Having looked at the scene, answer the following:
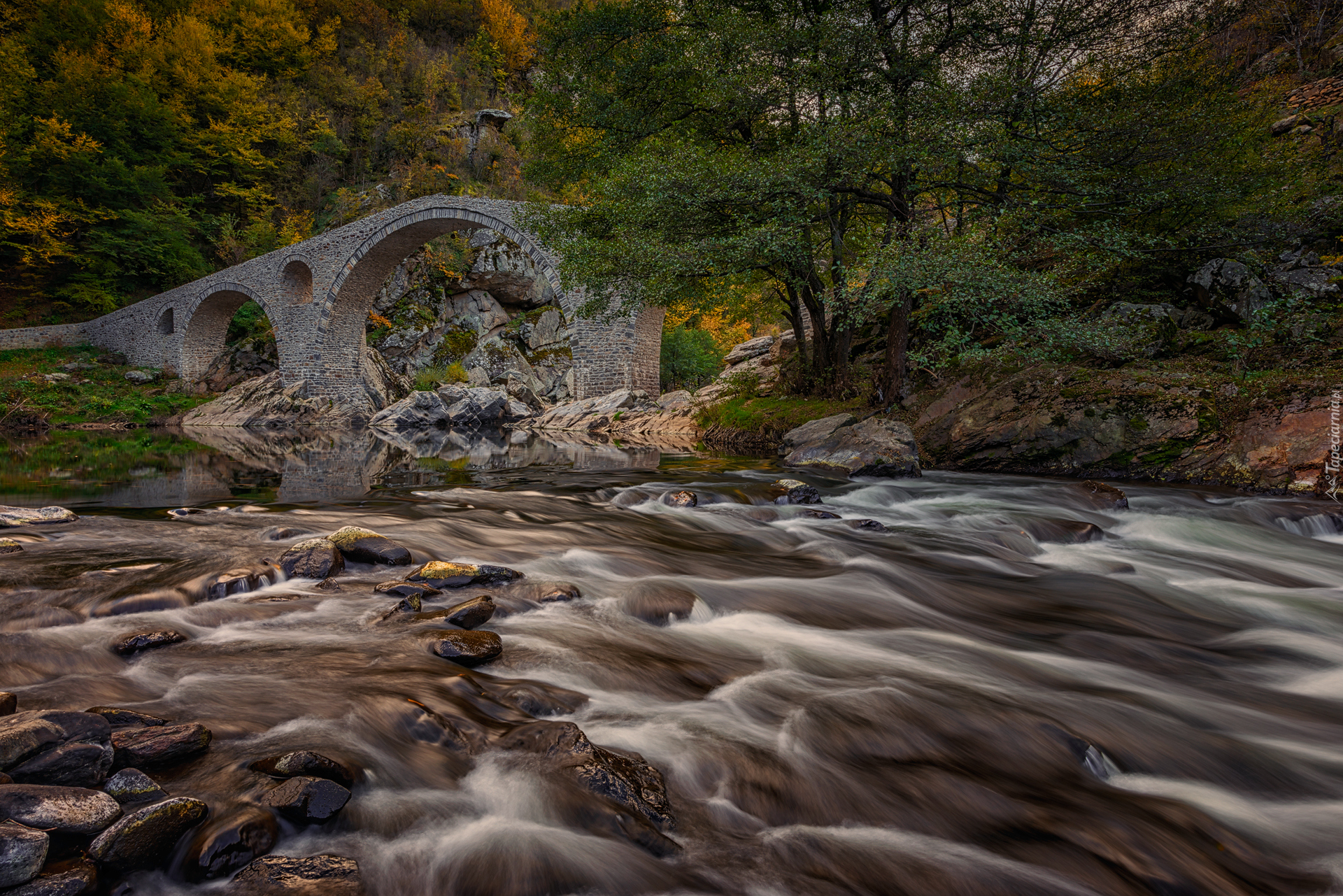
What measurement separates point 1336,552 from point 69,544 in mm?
8948

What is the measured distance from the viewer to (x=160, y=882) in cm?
137

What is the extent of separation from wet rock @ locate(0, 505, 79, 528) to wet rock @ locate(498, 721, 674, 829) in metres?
4.83

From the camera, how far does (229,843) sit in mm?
1441

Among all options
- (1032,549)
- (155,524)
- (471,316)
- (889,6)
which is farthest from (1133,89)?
(471,316)

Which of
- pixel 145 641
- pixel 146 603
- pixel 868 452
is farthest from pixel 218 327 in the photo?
pixel 145 641

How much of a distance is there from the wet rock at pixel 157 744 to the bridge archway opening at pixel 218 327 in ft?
99.4

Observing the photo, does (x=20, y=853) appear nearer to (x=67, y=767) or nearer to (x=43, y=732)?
(x=67, y=767)

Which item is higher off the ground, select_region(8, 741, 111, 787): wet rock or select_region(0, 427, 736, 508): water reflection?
select_region(0, 427, 736, 508): water reflection

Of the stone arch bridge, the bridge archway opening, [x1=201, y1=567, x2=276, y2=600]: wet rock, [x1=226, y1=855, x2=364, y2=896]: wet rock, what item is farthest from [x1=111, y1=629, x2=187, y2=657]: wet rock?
the bridge archway opening

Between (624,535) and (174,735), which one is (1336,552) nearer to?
(624,535)

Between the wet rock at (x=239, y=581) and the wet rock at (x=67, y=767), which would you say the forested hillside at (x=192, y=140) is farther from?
the wet rock at (x=67, y=767)

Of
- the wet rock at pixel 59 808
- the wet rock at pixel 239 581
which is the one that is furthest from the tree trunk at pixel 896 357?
the wet rock at pixel 59 808

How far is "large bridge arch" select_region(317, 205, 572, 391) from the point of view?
2103cm

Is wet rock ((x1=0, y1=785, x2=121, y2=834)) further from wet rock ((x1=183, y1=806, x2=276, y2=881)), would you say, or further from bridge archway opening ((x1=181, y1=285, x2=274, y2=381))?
bridge archway opening ((x1=181, y1=285, x2=274, y2=381))
